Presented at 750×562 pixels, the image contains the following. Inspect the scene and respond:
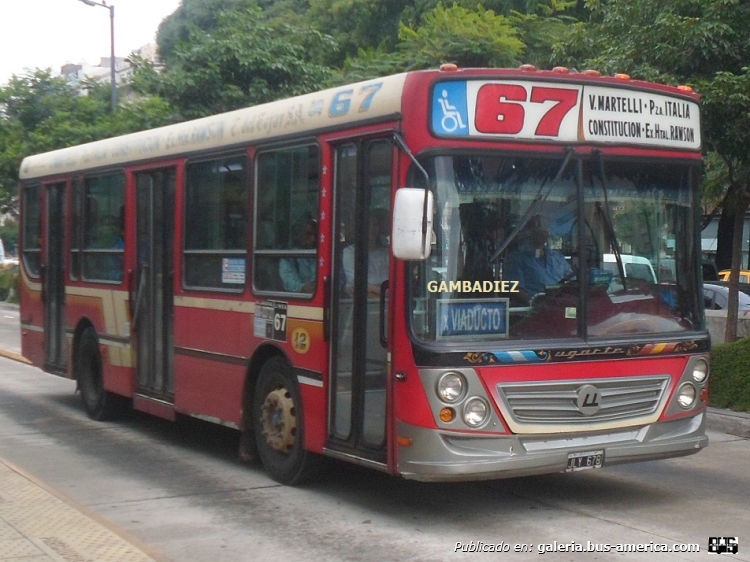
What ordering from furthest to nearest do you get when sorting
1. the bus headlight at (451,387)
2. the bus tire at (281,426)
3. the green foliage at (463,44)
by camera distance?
the green foliage at (463,44) → the bus tire at (281,426) → the bus headlight at (451,387)

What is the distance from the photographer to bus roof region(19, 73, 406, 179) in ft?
24.8

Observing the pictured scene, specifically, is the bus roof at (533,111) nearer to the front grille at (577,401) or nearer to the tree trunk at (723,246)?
the front grille at (577,401)

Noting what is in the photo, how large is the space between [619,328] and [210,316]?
12.3 ft

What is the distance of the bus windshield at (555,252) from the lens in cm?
698

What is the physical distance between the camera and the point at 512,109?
7.21 metres

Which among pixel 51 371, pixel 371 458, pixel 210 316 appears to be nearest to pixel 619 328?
pixel 371 458

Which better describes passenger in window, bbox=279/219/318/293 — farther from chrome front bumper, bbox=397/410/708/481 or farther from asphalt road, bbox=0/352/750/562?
chrome front bumper, bbox=397/410/708/481

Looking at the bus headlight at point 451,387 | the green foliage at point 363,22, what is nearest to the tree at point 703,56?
the bus headlight at point 451,387

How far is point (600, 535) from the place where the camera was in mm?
6930

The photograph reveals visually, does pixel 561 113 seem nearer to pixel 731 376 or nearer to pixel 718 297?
pixel 731 376

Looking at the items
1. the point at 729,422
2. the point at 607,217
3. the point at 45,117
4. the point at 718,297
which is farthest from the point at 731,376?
the point at 45,117

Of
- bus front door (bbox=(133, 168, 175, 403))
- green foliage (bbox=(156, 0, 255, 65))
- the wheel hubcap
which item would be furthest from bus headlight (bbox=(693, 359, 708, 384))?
green foliage (bbox=(156, 0, 255, 65))

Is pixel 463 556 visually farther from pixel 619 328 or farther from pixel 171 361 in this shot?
pixel 171 361

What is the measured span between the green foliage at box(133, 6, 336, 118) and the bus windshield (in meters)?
16.7
